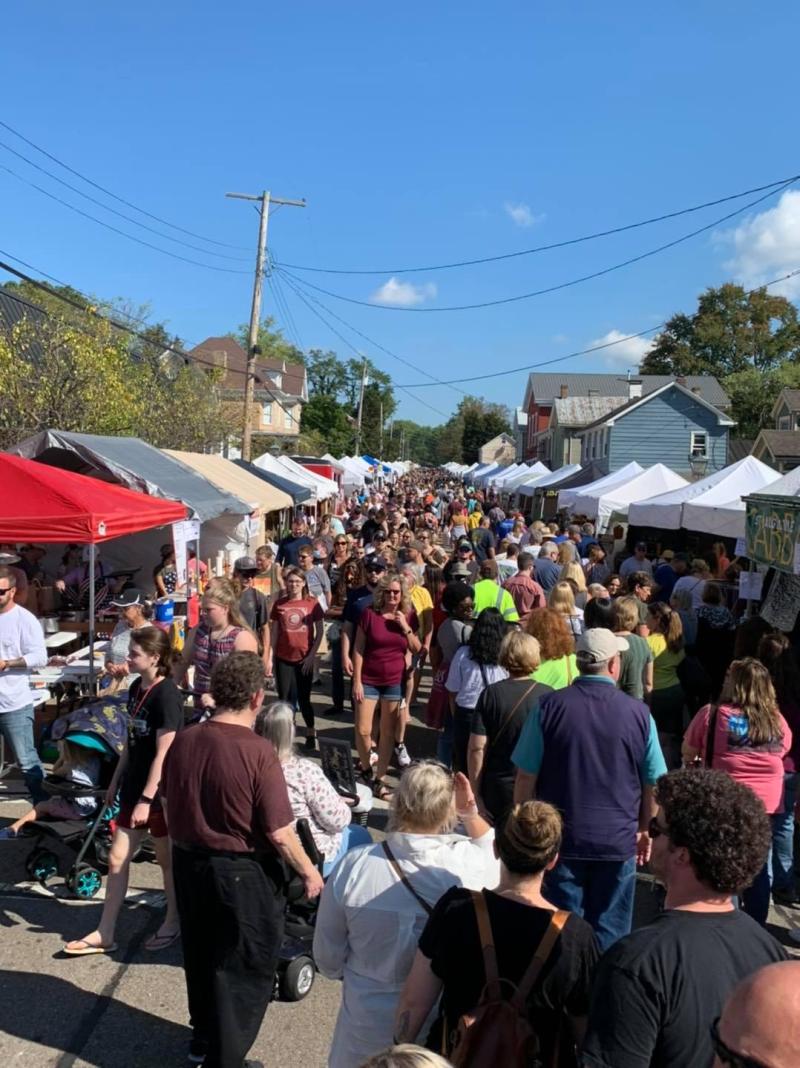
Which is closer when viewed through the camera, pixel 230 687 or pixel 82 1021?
pixel 230 687

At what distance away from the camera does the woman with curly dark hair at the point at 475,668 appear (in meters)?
5.61

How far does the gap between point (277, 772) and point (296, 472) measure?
20141 mm

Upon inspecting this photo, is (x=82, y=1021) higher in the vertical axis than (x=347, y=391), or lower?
lower

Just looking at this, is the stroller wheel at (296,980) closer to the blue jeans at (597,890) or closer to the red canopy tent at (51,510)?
the blue jeans at (597,890)

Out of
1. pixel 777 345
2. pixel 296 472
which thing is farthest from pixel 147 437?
pixel 777 345

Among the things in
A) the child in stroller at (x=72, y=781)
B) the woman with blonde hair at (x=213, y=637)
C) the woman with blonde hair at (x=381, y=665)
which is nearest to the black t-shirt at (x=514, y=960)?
the woman with blonde hair at (x=213, y=637)

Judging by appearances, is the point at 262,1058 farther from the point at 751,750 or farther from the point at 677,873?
the point at 751,750

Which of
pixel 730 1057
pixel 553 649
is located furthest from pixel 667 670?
pixel 730 1057

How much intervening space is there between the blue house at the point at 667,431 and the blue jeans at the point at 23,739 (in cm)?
3383

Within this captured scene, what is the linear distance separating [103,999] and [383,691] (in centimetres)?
337

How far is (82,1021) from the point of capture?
3.89 meters

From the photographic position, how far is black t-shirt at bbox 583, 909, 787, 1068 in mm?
1917

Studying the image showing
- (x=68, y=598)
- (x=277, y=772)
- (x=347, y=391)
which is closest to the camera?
(x=277, y=772)

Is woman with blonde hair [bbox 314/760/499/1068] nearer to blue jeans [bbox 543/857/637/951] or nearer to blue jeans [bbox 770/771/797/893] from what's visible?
blue jeans [bbox 543/857/637/951]
